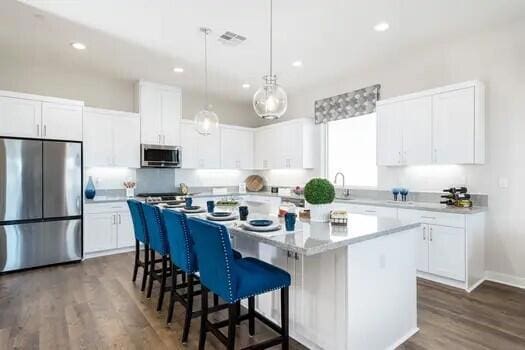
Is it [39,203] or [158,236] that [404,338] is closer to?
[158,236]

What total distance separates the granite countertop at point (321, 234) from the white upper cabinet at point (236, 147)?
4.22 m

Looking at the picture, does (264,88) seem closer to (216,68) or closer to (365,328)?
(365,328)

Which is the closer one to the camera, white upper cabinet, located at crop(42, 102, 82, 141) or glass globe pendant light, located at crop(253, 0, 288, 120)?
glass globe pendant light, located at crop(253, 0, 288, 120)

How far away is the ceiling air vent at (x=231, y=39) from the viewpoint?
371 centimetres

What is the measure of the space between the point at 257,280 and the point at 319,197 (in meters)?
0.85

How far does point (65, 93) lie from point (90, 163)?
1.26 metres

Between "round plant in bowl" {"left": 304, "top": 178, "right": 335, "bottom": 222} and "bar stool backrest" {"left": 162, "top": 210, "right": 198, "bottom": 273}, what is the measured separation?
100 centimetres

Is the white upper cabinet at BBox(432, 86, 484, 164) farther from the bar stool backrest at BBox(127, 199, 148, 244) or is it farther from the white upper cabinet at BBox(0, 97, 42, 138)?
the white upper cabinet at BBox(0, 97, 42, 138)

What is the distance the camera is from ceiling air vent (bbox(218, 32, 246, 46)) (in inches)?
146

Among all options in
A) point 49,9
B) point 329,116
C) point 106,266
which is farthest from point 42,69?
point 329,116

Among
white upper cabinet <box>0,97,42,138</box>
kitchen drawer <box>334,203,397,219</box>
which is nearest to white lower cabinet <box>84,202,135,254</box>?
white upper cabinet <box>0,97,42,138</box>

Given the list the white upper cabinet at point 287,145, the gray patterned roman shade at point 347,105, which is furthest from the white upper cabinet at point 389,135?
the white upper cabinet at point 287,145

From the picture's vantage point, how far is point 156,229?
9.65 feet

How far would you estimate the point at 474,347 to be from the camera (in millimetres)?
2252
